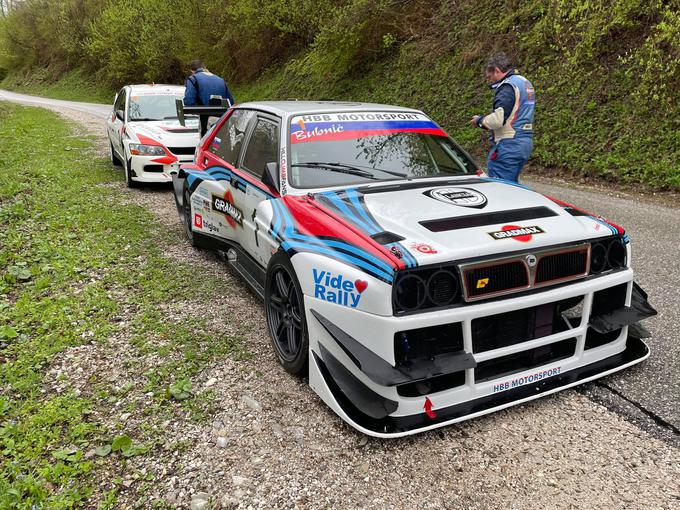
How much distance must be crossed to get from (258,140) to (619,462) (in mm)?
3383

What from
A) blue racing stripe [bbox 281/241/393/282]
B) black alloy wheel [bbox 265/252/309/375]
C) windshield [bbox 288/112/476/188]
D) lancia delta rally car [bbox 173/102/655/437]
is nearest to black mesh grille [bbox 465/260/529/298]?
lancia delta rally car [bbox 173/102/655/437]

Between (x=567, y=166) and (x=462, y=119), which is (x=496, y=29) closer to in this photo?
(x=462, y=119)

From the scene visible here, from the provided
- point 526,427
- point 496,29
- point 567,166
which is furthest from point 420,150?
point 496,29

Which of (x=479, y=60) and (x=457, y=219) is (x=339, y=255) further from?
(x=479, y=60)

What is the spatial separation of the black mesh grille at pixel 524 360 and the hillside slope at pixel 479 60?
251 inches

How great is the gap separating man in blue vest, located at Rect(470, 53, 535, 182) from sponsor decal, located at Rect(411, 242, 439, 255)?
2.95 meters

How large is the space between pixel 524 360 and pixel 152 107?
8438mm

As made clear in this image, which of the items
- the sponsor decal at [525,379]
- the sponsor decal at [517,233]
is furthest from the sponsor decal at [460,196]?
the sponsor decal at [525,379]

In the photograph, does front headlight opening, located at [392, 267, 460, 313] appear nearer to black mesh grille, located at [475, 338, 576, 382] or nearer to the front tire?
black mesh grille, located at [475, 338, 576, 382]

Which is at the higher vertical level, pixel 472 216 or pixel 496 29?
pixel 496 29

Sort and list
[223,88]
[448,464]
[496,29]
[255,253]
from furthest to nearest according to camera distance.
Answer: [496,29] → [223,88] → [255,253] → [448,464]

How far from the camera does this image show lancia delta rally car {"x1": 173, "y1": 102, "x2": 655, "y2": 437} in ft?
8.71

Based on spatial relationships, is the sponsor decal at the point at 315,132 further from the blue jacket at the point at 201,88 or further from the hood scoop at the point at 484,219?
the blue jacket at the point at 201,88

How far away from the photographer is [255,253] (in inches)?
163
